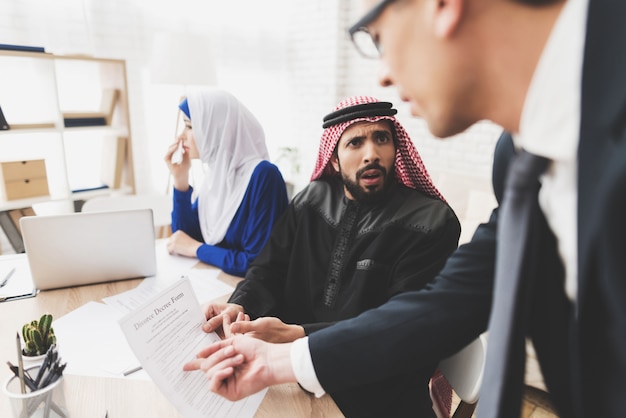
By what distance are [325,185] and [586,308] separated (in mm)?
1302

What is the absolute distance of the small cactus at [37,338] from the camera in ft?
2.63

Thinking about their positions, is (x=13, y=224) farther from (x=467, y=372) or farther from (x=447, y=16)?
(x=447, y=16)

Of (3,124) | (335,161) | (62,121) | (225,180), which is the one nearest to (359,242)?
(335,161)

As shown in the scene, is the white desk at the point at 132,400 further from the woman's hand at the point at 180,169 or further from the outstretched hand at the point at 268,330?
the woman's hand at the point at 180,169

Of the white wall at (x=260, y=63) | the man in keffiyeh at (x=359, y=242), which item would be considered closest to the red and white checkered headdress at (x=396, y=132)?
the man in keffiyeh at (x=359, y=242)

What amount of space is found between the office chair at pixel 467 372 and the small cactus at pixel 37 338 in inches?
37.3

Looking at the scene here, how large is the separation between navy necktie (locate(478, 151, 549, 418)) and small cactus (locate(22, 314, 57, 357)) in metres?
0.82

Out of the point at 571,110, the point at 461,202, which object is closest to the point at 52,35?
the point at 461,202

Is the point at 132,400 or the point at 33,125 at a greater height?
the point at 33,125

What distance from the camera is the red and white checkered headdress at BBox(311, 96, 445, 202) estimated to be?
149 centimetres

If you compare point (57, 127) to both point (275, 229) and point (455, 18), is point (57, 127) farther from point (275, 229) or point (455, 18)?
point (455, 18)

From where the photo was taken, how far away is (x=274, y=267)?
1.61 meters

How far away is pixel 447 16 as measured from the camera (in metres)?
0.46

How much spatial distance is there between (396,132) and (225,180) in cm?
96
